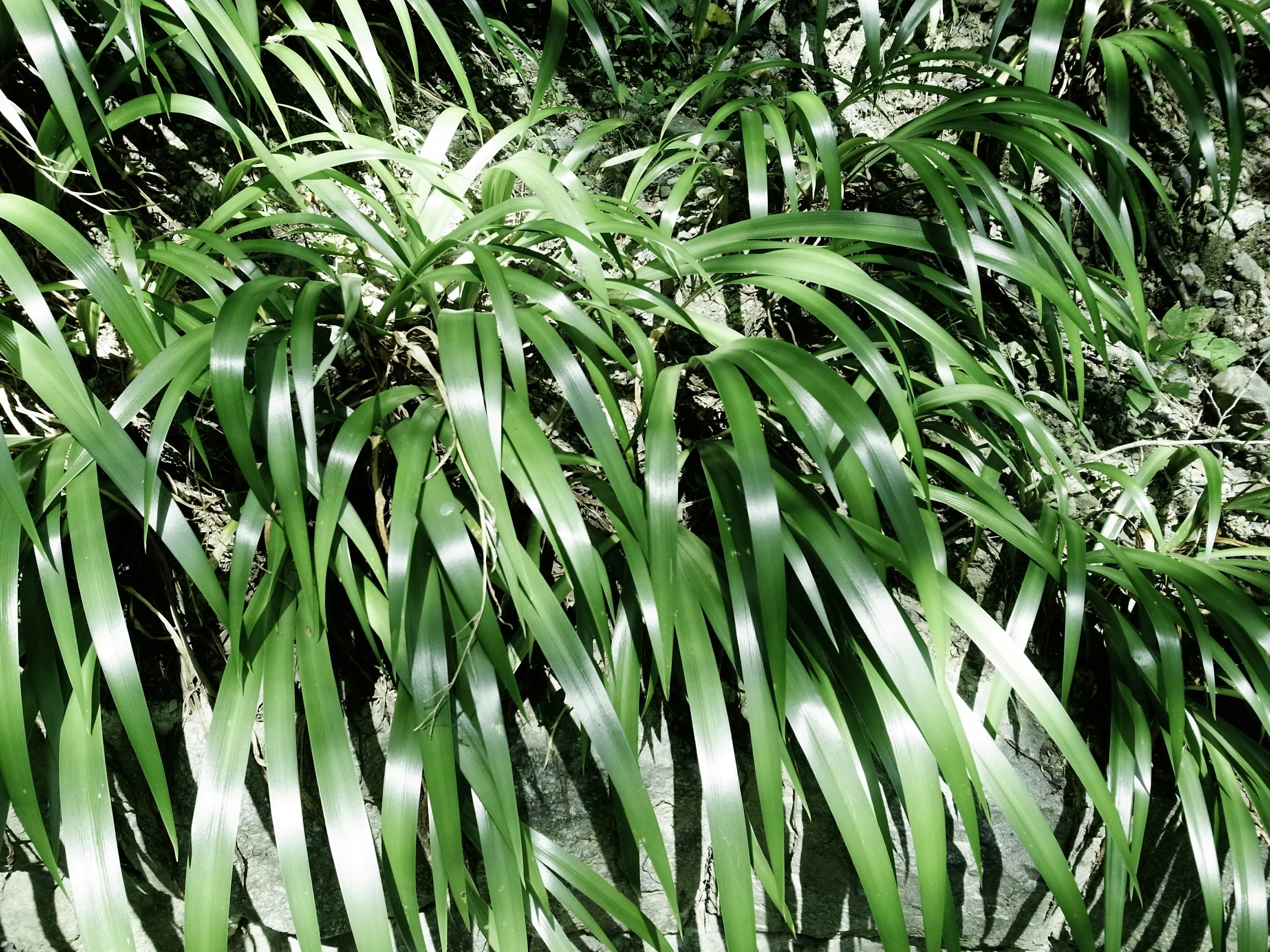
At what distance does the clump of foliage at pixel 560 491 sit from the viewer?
0.66 meters

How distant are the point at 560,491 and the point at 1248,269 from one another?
4.05 feet

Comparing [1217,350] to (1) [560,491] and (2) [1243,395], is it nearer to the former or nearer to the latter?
(2) [1243,395]

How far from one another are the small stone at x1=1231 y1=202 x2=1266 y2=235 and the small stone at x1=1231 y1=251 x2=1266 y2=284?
4 centimetres

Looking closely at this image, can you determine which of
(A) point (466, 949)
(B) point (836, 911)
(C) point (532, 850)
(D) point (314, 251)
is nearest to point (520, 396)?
(D) point (314, 251)

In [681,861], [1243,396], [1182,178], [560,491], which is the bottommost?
[681,861]

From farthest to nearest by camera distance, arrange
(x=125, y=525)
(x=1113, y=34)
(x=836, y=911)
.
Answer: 1. (x=1113, y=34)
2. (x=836, y=911)
3. (x=125, y=525)

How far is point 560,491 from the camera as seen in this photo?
0.69 meters

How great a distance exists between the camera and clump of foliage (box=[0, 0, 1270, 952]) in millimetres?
658

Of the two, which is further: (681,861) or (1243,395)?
(1243,395)

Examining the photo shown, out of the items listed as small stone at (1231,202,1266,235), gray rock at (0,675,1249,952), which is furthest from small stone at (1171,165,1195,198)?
gray rock at (0,675,1249,952)

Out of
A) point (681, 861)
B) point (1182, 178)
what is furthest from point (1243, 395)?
point (681, 861)

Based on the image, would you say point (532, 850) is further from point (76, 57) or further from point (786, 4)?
point (786, 4)

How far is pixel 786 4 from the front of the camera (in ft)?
4.17

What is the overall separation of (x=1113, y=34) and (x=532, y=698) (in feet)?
3.99
